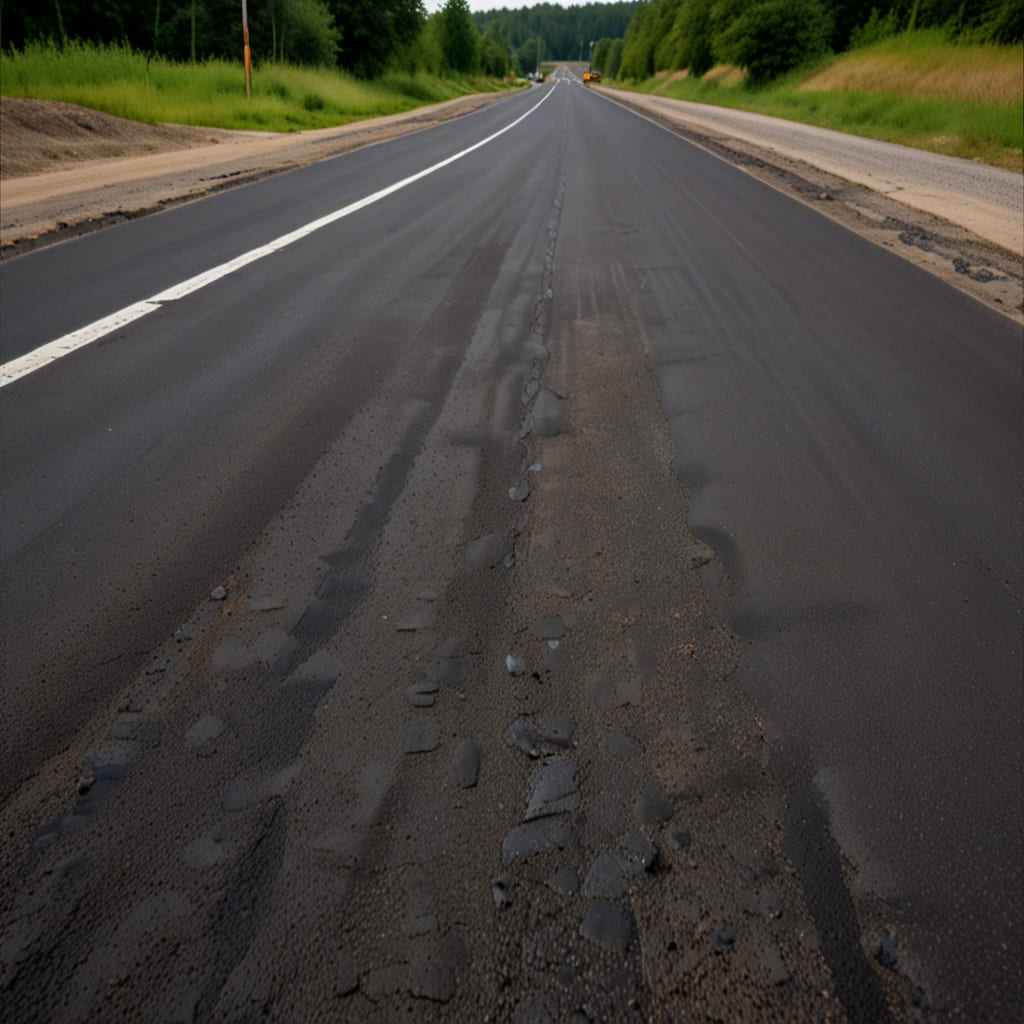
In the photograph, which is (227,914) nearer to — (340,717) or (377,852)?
(377,852)

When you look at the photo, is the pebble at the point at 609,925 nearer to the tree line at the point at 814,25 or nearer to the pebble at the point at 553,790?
the pebble at the point at 553,790

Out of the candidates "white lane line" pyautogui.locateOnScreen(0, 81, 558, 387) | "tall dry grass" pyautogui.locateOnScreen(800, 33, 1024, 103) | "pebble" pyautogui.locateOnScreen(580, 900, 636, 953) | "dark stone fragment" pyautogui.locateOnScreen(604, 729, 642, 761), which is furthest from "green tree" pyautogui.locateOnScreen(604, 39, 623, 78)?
"pebble" pyautogui.locateOnScreen(580, 900, 636, 953)

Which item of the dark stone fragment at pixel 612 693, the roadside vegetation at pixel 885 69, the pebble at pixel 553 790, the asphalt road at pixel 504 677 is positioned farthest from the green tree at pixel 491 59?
the pebble at pixel 553 790

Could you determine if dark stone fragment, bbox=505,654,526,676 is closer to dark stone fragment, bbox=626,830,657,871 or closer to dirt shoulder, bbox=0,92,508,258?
dark stone fragment, bbox=626,830,657,871

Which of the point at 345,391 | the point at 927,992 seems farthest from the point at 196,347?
the point at 927,992

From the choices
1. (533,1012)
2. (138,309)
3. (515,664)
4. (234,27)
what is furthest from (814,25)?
(533,1012)

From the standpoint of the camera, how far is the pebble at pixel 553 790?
176 cm

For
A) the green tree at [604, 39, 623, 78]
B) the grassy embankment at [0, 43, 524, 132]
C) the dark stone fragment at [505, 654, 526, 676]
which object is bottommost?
the dark stone fragment at [505, 654, 526, 676]

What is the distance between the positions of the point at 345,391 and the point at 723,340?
2664mm

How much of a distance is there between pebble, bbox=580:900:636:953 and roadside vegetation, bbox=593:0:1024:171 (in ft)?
64.7

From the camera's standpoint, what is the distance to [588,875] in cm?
161

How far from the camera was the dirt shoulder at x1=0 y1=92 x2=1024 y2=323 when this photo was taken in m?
7.66

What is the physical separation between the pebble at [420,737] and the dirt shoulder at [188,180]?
6.20m

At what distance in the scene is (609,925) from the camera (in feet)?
4.97
